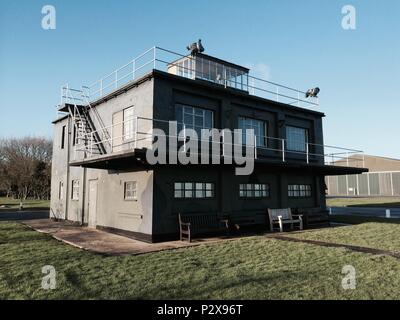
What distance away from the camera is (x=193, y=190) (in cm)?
1414

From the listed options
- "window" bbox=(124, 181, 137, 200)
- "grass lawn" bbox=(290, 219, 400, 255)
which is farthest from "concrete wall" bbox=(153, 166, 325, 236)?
"grass lawn" bbox=(290, 219, 400, 255)

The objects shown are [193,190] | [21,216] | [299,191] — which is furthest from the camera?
[21,216]

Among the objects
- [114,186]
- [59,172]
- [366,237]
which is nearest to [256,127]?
[366,237]

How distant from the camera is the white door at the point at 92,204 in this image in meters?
17.0

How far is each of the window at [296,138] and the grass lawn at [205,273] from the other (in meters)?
8.84

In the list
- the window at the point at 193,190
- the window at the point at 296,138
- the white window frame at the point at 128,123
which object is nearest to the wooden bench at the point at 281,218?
the window at the point at 193,190

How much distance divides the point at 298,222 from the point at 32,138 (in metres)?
50.3

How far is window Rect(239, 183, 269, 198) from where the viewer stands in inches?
636

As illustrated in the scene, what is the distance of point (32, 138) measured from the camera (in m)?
54.8

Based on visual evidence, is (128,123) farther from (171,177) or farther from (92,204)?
(92,204)

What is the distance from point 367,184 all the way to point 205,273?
6177 cm
